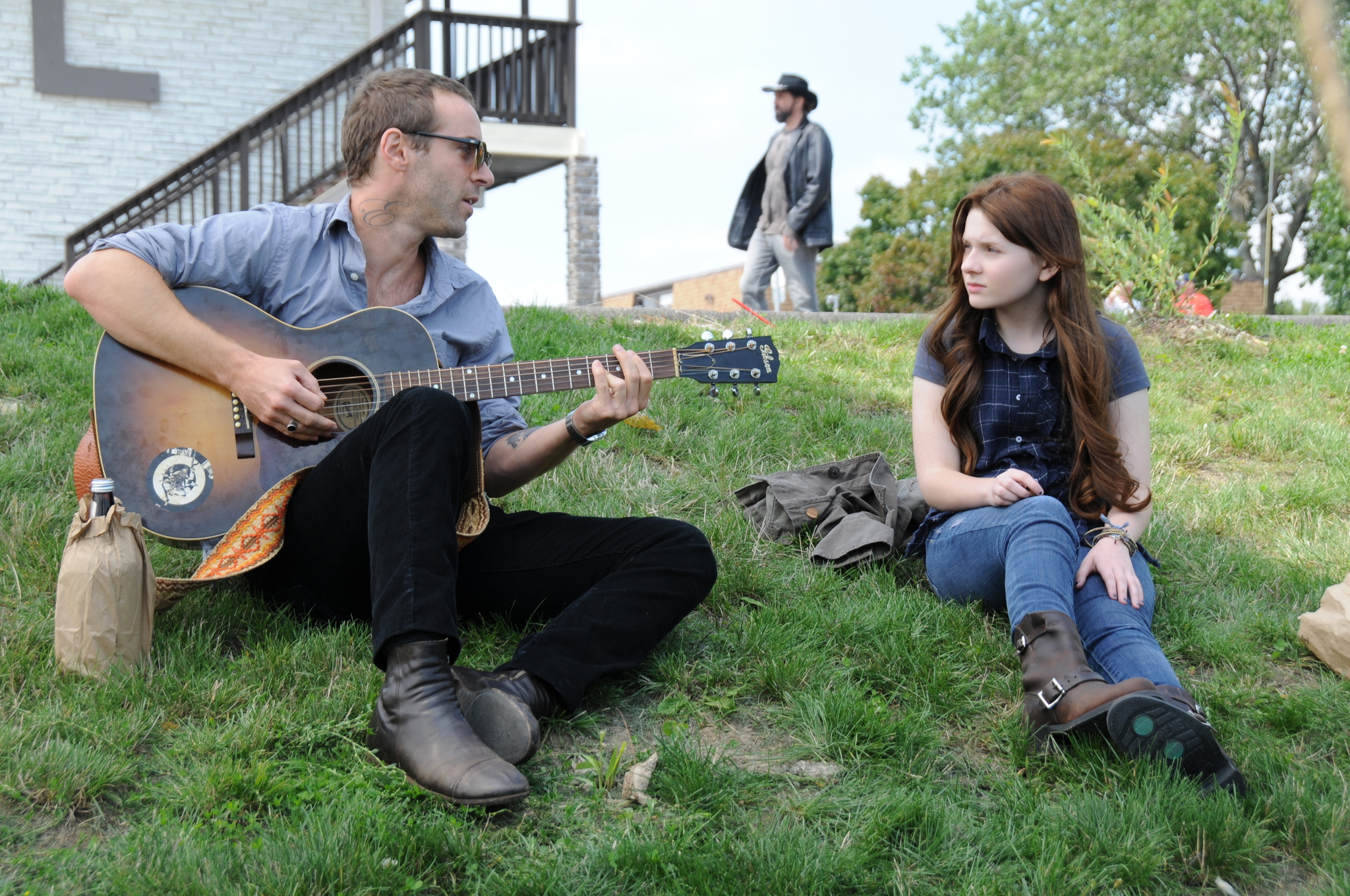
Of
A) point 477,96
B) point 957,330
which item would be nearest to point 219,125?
point 477,96

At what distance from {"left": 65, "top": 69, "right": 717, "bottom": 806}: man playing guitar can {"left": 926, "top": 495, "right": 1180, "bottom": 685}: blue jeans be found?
764 millimetres

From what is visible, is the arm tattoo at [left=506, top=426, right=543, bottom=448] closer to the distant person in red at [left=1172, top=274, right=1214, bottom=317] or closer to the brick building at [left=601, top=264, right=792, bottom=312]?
the distant person in red at [left=1172, top=274, right=1214, bottom=317]

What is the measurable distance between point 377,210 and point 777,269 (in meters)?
5.68

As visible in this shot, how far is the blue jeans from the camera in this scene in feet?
8.21

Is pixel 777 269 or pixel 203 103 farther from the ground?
pixel 203 103

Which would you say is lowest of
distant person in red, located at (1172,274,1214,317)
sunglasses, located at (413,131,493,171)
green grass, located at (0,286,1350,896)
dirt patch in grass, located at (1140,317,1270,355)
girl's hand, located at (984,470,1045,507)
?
green grass, located at (0,286,1350,896)

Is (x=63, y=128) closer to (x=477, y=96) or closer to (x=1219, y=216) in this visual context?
(x=477, y=96)

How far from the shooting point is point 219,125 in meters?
12.5

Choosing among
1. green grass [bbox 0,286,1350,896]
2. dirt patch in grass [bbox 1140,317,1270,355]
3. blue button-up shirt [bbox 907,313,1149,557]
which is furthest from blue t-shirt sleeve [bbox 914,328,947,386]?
dirt patch in grass [bbox 1140,317,1270,355]

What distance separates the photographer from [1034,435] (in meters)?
3.06

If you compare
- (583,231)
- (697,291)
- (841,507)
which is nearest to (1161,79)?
(697,291)

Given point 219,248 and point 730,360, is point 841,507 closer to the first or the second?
point 730,360

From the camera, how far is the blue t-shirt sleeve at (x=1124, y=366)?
9.80 feet

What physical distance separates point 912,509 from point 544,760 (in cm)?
171
